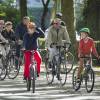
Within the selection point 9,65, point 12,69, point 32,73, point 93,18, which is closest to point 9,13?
point 93,18

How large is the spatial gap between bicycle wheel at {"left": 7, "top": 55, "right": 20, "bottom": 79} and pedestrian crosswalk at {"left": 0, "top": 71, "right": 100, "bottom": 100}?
1.03m

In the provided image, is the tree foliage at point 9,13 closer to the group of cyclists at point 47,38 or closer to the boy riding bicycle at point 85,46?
the group of cyclists at point 47,38

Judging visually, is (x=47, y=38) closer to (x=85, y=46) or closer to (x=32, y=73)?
(x=85, y=46)

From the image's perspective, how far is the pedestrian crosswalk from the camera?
14666 millimetres

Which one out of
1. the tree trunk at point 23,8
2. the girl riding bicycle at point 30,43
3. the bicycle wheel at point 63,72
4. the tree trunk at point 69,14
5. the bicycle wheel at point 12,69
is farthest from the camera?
the tree trunk at point 23,8

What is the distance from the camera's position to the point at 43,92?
52.0 feet

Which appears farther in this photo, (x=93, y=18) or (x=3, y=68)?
(x=93, y=18)

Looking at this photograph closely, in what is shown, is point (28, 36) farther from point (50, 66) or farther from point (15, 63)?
point (15, 63)

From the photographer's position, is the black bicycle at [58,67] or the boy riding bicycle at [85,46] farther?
the black bicycle at [58,67]

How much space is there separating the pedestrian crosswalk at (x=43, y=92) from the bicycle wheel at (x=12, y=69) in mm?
1030

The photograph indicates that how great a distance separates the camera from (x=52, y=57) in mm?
17844

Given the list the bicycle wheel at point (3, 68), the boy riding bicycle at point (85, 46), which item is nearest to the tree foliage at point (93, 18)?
the bicycle wheel at point (3, 68)

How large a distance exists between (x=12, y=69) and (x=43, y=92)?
4.16m

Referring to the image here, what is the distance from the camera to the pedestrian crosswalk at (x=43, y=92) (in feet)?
48.1
